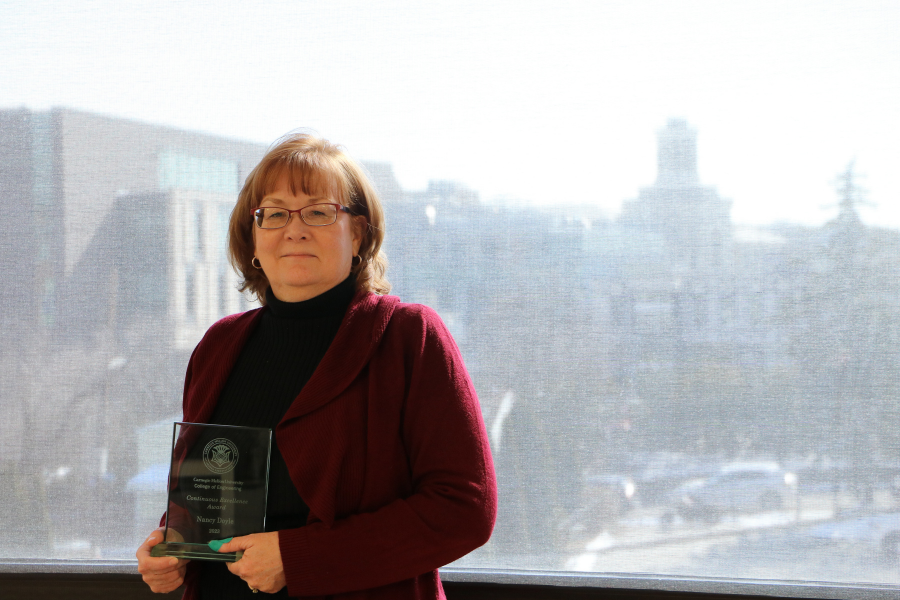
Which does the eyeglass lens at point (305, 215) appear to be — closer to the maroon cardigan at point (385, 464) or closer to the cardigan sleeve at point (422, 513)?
the maroon cardigan at point (385, 464)

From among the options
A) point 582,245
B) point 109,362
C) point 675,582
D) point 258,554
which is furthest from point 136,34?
point 675,582

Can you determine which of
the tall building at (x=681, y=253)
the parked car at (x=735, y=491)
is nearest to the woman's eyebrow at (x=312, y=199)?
the tall building at (x=681, y=253)

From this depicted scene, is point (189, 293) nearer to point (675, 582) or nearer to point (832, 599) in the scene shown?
point (675, 582)

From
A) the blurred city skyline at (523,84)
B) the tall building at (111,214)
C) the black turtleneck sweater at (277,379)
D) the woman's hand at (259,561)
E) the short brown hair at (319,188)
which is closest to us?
the woman's hand at (259,561)

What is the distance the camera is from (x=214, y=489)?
121cm

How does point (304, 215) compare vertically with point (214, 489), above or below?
above

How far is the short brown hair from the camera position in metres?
1.36

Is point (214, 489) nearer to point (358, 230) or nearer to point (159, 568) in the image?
point (159, 568)

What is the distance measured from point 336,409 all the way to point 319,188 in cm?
45

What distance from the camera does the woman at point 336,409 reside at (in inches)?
46.1

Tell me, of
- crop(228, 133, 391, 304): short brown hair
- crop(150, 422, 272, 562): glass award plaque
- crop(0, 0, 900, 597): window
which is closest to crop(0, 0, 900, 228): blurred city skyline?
crop(0, 0, 900, 597): window

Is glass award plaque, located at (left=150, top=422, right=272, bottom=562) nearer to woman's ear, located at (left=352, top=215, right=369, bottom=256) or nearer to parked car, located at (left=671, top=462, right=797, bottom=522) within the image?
woman's ear, located at (left=352, top=215, right=369, bottom=256)

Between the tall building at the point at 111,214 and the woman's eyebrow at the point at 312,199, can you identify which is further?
the tall building at the point at 111,214

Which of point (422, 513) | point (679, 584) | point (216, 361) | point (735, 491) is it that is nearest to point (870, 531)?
point (735, 491)
